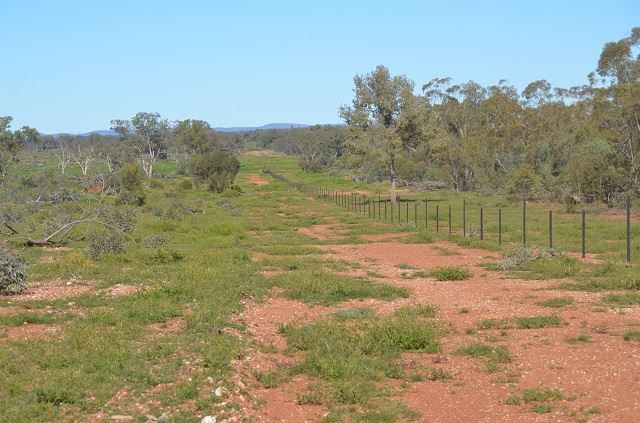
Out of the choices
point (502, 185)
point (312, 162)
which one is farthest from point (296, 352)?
point (312, 162)

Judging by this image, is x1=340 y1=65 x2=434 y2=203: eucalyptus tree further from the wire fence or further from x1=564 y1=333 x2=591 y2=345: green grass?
x1=564 y1=333 x2=591 y2=345: green grass

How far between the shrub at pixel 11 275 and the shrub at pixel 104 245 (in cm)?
574

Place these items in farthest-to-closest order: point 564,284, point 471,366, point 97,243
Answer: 1. point 97,243
2. point 564,284
3. point 471,366

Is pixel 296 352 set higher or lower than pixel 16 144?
lower

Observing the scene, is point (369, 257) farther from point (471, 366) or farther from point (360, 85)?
point (360, 85)

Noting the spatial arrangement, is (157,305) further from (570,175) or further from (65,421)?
(570,175)

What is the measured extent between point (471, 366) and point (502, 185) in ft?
160

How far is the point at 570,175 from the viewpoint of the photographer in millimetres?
42125

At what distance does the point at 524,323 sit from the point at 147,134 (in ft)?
318

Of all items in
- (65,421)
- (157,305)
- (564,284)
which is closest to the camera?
(65,421)

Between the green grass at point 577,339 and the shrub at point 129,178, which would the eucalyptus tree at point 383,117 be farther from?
the green grass at point 577,339

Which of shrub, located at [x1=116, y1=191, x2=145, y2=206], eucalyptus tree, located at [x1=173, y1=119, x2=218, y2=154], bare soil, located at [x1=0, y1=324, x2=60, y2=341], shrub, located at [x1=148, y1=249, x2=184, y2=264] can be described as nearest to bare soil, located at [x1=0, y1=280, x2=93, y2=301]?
bare soil, located at [x1=0, y1=324, x2=60, y2=341]

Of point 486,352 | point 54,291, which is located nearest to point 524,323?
point 486,352

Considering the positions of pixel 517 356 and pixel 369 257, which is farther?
pixel 369 257
